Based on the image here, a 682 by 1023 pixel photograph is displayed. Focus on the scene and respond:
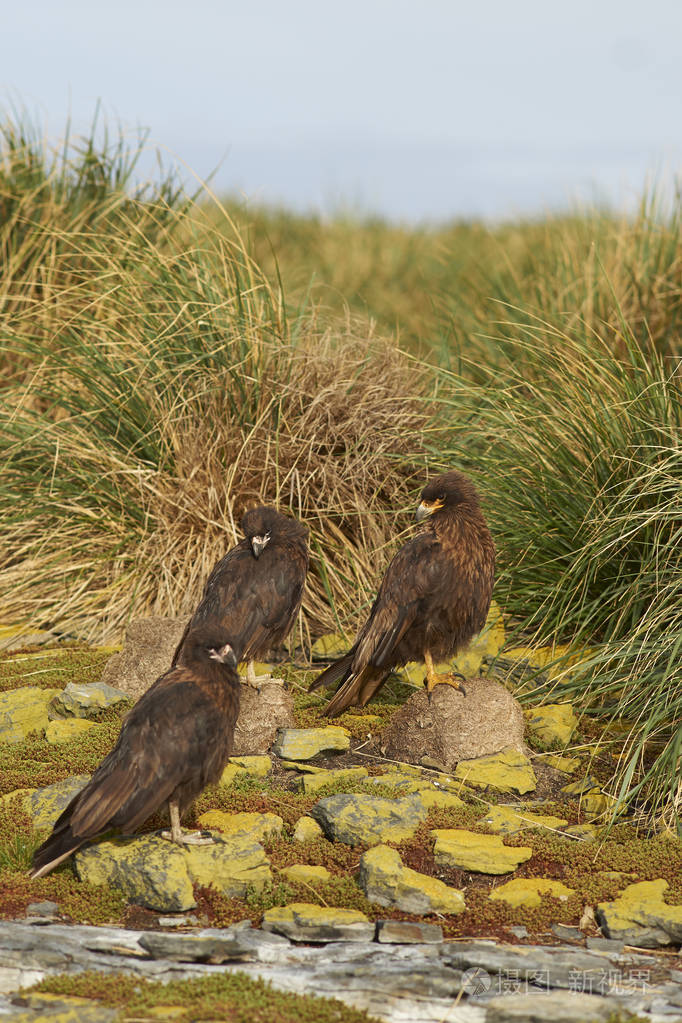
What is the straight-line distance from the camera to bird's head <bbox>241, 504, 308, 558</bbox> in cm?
541

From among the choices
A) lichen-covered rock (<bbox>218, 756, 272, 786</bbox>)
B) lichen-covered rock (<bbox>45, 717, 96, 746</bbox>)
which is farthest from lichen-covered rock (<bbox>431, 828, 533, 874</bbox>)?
lichen-covered rock (<bbox>45, 717, 96, 746</bbox>)

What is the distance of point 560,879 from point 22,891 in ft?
6.65

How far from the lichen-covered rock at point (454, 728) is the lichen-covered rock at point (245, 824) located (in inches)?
32.7

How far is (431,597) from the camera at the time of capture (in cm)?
509

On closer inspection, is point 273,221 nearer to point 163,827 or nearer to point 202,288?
point 202,288

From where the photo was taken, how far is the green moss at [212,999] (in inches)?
123

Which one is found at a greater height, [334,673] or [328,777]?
[334,673]

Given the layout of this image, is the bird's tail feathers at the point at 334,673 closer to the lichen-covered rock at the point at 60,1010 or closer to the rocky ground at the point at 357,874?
the rocky ground at the point at 357,874

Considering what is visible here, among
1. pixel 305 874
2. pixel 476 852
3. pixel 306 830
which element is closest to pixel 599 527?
pixel 476 852

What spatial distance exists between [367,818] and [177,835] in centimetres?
76

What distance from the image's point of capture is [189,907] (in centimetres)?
391

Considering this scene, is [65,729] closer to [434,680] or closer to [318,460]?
[434,680]

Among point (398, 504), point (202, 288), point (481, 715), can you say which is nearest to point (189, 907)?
point (481, 715)

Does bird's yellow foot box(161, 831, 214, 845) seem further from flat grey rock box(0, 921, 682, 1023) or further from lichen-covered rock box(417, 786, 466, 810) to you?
lichen-covered rock box(417, 786, 466, 810)
